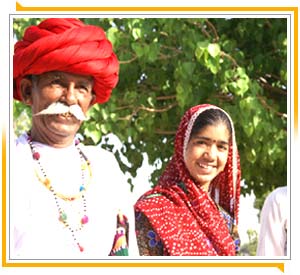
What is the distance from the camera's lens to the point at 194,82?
25.2ft

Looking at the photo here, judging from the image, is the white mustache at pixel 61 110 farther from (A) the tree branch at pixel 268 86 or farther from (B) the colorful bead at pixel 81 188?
(A) the tree branch at pixel 268 86

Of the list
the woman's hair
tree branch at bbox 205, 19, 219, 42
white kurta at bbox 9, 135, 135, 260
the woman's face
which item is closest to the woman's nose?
the woman's face

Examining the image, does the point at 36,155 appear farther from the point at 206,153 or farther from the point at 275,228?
the point at 275,228

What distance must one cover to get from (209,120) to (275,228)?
737 millimetres

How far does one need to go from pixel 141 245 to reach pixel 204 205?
1.20 ft

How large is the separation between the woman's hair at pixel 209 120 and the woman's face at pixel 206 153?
0.01m

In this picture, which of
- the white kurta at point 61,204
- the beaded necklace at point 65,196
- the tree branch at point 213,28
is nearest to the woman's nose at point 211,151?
the white kurta at point 61,204

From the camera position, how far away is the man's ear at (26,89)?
136 inches

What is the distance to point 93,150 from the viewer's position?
3561mm

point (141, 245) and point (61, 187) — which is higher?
point (61, 187)

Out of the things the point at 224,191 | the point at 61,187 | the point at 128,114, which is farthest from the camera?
the point at 128,114

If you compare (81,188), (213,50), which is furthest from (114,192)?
(213,50)
